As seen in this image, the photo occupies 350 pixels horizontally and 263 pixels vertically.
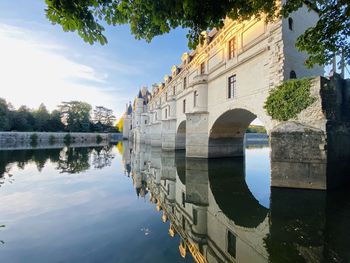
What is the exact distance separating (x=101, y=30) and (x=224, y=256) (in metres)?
5.40

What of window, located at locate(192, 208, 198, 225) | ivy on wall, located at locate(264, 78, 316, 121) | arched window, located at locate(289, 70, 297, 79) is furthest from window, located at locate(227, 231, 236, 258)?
arched window, located at locate(289, 70, 297, 79)

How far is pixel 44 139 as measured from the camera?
5338 centimetres

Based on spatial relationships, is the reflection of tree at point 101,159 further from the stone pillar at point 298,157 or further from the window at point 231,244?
the window at point 231,244

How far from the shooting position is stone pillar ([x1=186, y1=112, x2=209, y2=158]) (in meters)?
19.6

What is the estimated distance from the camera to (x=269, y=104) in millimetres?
11258

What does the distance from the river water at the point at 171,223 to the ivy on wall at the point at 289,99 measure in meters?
3.74

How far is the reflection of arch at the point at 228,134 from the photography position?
59.4 feet

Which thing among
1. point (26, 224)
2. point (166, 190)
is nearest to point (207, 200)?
point (166, 190)

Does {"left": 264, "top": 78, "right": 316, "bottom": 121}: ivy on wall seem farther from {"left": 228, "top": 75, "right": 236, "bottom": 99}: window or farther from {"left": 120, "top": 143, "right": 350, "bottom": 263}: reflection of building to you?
{"left": 228, "top": 75, "right": 236, "bottom": 99}: window

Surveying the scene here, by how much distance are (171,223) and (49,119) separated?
64.5 metres

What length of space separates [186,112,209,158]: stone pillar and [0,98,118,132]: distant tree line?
1770 inches

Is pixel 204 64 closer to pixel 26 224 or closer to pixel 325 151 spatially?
pixel 325 151

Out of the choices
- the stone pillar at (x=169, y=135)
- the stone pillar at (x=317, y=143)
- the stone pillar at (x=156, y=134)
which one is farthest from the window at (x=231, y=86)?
the stone pillar at (x=156, y=134)

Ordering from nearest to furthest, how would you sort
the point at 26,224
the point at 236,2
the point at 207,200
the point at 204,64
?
the point at 236,2 → the point at 26,224 → the point at 207,200 → the point at 204,64
